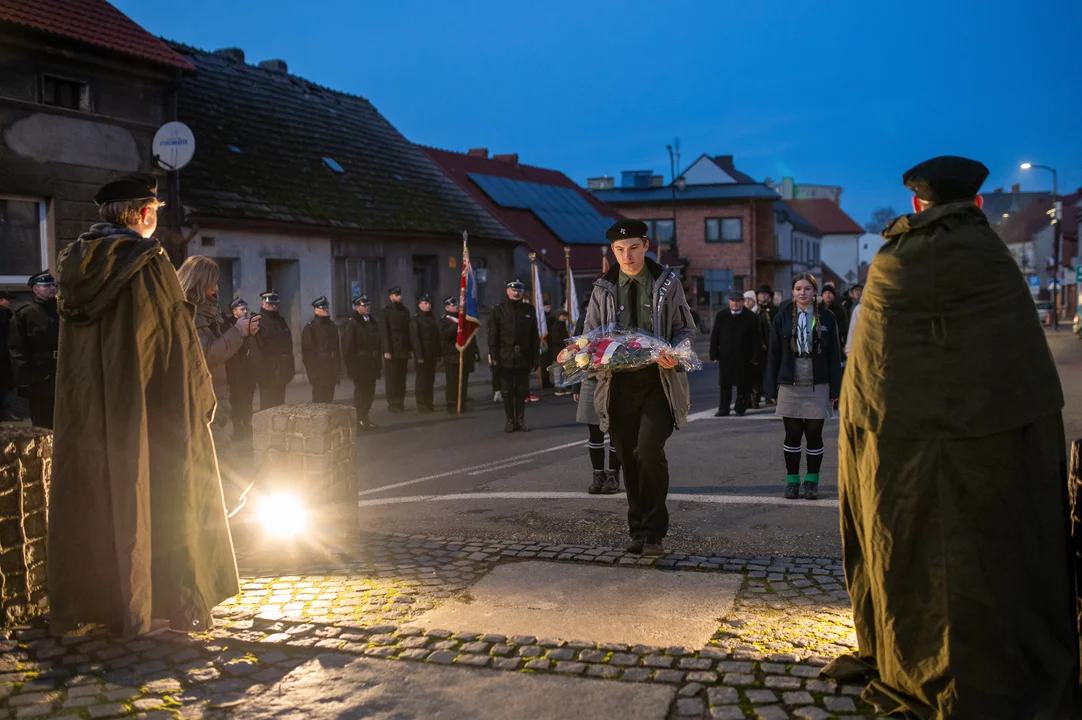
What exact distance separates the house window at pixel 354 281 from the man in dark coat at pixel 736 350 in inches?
458

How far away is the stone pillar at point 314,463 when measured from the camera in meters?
6.95

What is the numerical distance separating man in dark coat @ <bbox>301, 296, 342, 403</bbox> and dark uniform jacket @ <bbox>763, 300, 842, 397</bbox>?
8864 mm

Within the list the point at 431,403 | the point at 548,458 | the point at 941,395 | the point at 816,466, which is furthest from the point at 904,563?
the point at 431,403

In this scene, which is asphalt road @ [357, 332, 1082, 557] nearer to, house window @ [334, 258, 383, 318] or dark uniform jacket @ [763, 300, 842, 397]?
dark uniform jacket @ [763, 300, 842, 397]

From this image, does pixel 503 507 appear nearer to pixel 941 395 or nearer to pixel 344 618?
pixel 344 618

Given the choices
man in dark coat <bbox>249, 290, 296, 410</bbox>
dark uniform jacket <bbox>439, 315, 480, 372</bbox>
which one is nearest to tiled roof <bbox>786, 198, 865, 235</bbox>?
dark uniform jacket <bbox>439, 315, 480, 372</bbox>

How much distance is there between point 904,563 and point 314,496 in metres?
4.03

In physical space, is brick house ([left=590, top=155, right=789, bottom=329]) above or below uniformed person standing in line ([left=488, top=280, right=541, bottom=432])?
above

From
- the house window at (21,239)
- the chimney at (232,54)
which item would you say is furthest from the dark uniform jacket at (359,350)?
the chimney at (232,54)

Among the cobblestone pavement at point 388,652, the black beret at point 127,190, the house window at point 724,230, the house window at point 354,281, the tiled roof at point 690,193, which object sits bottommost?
the cobblestone pavement at point 388,652

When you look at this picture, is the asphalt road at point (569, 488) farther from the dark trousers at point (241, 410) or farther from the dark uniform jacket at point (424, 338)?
the dark uniform jacket at point (424, 338)

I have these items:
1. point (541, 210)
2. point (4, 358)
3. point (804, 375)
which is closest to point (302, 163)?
point (4, 358)

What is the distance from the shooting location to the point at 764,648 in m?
4.89

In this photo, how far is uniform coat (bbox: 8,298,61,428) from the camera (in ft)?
37.5
